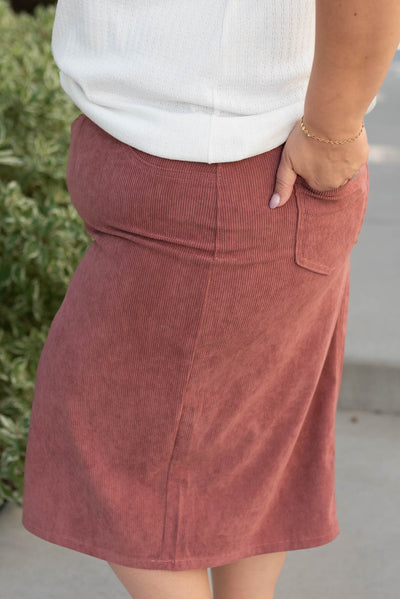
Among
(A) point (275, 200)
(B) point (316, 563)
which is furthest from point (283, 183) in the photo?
(B) point (316, 563)

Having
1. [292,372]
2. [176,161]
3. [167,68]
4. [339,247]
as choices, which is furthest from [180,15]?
[292,372]

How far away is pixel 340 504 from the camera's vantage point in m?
2.50

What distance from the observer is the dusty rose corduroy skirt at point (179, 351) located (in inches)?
43.0

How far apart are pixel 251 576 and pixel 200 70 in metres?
0.92

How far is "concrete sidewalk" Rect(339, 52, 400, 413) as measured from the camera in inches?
118

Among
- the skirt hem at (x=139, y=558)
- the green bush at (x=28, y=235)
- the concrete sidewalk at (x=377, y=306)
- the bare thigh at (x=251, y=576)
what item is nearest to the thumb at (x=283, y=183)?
the skirt hem at (x=139, y=558)

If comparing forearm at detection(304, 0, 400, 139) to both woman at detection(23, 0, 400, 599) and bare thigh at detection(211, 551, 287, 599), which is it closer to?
woman at detection(23, 0, 400, 599)

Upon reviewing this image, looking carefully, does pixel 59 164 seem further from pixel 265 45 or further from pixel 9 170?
pixel 265 45

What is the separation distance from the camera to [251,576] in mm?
1499

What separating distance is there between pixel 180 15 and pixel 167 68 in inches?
2.7

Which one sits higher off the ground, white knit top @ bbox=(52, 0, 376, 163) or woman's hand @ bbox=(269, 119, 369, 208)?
white knit top @ bbox=(52, 0, 376, 163)

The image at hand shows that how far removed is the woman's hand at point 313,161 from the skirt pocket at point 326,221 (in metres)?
0.02

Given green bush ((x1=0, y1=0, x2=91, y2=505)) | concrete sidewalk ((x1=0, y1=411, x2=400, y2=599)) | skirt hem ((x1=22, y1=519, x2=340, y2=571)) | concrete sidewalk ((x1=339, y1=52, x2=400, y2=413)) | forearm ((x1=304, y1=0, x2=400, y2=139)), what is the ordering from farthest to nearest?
concrete sidewalk ((x1=339, y1=52, x2=400, y2=413)) < green bush ((x1=0, y1=0, x2=91, y2=505)) < concrete sidewalk ((x1=0, y1=411, x2=400, y2=599)) < skirt hem ((x1=22, y1=519, x2=340, y2=571)) < forearm ((x1=304, y1=0, x2=400, y2=139))

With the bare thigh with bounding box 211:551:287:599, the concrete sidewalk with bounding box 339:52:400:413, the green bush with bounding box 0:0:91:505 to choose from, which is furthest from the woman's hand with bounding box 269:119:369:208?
the green bush with bounding box 0:0:91:505
